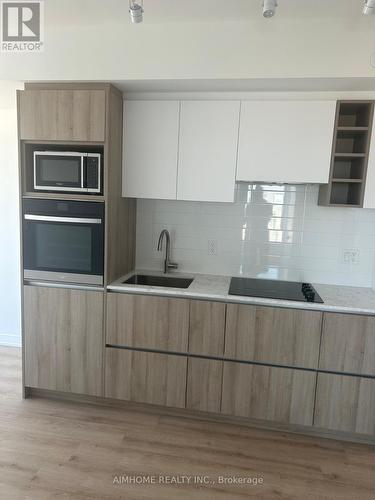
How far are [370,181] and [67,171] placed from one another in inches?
83.7

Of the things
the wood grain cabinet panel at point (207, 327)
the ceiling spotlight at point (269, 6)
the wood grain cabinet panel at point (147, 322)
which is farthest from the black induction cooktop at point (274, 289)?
the ceiling spotlight at point (269, 6)

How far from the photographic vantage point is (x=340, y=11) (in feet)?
6.34

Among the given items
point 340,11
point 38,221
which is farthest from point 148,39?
point 38,221

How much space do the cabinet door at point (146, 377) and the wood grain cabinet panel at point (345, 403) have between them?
95 centimetres

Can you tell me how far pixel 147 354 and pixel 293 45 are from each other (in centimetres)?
226

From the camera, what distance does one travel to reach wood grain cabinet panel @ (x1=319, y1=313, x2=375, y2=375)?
2.21 metres

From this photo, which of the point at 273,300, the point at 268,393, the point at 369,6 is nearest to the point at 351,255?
the point at 273,300

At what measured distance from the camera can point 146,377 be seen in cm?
252

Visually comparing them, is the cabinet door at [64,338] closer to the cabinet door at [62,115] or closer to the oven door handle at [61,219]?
the oven door handle at [61,219]

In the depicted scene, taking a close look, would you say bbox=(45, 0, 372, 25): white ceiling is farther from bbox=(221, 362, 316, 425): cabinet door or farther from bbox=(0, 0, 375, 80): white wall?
bbox=(221, 362, 316, 425): cabinet door

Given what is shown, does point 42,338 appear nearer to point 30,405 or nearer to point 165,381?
point 30,405

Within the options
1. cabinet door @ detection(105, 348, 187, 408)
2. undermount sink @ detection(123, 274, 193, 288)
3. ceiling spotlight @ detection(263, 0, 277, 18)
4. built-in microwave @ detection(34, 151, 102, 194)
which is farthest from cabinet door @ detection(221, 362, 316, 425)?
ceiling spotlight @ detection(263, 0, 277, 18)

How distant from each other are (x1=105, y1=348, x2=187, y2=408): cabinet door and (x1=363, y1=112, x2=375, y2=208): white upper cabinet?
1.70m

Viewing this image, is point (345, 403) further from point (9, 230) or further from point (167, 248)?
point (9, 230)
